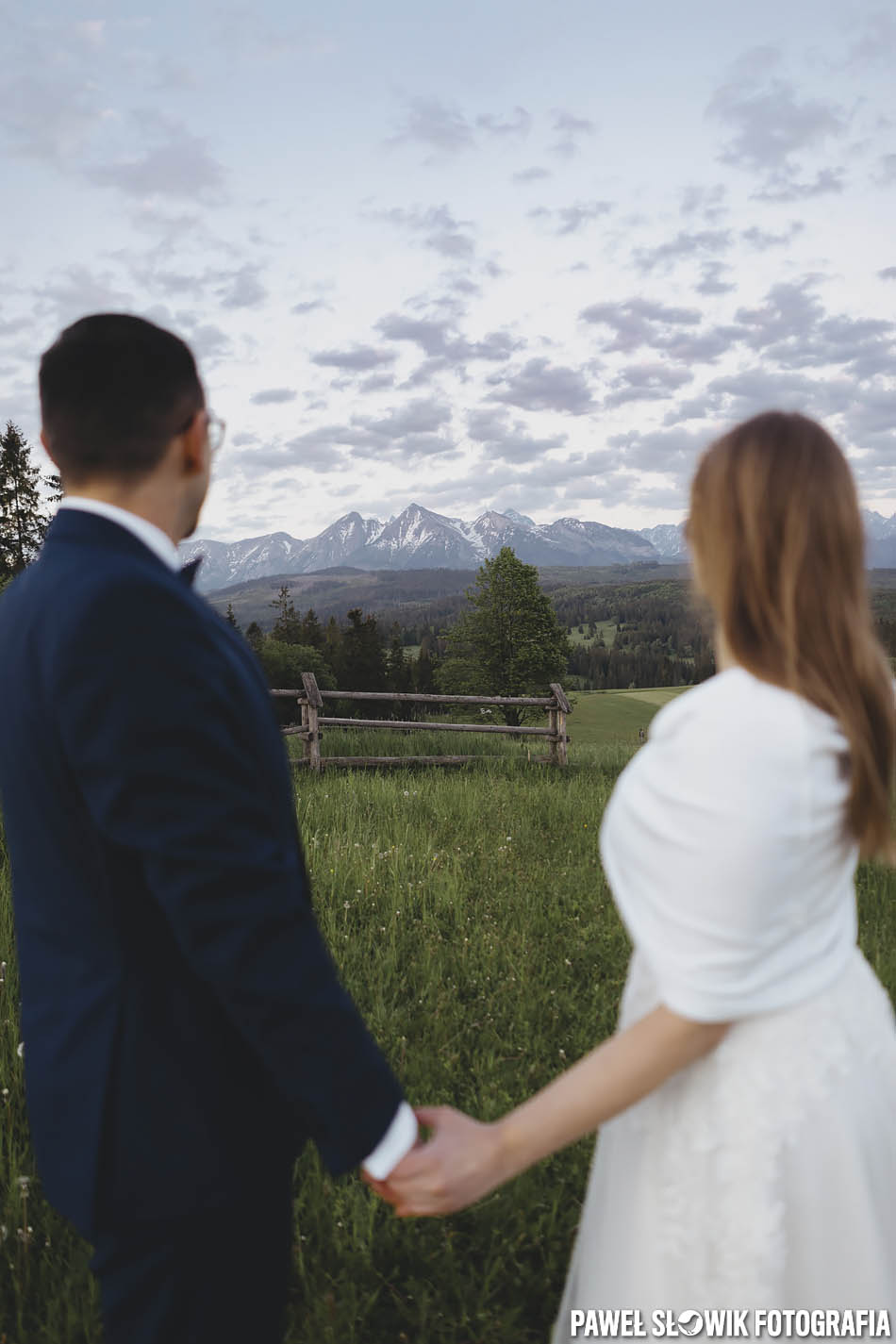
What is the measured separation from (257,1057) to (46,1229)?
87.8 inches

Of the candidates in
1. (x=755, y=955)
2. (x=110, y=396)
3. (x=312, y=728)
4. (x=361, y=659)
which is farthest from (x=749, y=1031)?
(x=361, y=659)

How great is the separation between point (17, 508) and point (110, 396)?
42.2 metres

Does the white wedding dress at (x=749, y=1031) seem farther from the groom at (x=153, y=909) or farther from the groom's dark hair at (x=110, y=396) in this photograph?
the groom's dark hair at (x=110, y=396)

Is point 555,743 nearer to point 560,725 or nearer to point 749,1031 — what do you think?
point 560,725

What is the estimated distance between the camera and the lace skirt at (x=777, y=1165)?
1480 mm

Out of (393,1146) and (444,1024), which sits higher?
(393,1146)

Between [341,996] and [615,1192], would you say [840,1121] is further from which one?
[341,996]

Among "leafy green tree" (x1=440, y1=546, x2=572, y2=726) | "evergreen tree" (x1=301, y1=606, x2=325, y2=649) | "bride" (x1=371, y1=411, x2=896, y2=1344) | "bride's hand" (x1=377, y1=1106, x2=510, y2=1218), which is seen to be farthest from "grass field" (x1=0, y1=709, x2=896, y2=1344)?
"evergreen tree" (x1=301, y1=606, x2=325, y2=649)

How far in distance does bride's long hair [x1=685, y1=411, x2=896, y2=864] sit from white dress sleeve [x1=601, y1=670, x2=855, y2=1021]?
45mm

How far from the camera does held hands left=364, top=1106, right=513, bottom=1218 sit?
1484mm

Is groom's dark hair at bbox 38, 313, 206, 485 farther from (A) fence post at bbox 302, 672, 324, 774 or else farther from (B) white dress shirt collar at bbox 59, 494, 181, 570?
(A) fence post at bbox 302, 672, 324, 774

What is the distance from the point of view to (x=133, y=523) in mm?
1485

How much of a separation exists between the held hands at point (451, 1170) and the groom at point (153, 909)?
0.04 meters

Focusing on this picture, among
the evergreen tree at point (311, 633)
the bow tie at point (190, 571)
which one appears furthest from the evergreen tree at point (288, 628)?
the bow tie at point (190, 571)
